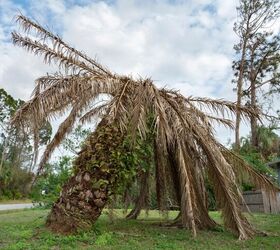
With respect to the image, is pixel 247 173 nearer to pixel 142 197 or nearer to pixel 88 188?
pixel 142 197

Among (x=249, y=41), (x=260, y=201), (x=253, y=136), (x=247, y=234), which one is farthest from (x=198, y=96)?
(x=249, y=41)

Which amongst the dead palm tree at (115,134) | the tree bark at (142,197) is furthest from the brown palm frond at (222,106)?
the tree bark at (142,197)

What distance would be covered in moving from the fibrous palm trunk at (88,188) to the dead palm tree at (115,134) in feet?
0.05

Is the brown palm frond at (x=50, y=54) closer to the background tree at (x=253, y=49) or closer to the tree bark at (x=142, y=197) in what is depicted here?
the tree bark at (x=142, y=197)

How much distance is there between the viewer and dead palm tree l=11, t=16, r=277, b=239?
22.6 ft

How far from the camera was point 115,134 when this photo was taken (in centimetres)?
716

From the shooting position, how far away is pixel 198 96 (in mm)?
8359

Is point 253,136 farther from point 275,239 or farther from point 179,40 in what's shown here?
point 275,239

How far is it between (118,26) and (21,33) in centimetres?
352

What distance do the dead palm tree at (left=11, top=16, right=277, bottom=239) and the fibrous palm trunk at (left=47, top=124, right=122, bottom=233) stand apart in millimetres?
16

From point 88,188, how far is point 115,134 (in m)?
A: 1.17

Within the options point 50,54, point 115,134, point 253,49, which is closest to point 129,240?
point 115,134

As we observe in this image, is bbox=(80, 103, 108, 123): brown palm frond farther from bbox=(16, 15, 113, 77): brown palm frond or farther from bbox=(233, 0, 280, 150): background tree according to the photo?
bbox=(233, 0, 280, 150): background tree

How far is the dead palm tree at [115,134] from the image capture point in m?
6.89
